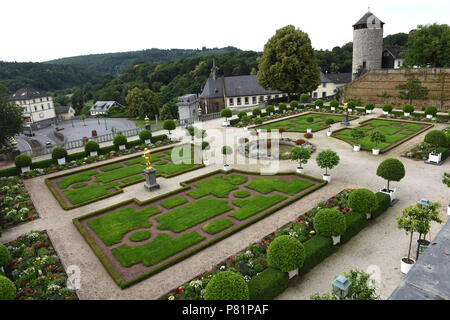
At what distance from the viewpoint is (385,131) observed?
114ft

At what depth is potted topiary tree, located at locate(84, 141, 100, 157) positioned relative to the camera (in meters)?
30.7

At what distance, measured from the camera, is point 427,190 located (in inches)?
782

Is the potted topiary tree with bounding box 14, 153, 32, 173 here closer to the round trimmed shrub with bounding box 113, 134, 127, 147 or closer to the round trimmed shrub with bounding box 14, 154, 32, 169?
the round trimmed shrub with bounding box 14, 154, 32, 169

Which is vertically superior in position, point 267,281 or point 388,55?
point 388,55

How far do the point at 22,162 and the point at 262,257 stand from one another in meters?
23.9

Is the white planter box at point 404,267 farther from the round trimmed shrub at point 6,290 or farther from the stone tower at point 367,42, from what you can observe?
the stone tower at point 367,42

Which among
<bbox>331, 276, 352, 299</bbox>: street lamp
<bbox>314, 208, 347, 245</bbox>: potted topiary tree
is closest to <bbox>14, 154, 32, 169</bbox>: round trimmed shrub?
<bbox>314, 208, 347, 245</bbox>: potted topiary tree

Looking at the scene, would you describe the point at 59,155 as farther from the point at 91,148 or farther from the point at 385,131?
the point at 385,131

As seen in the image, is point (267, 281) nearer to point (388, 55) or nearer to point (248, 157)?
point (248, 157)

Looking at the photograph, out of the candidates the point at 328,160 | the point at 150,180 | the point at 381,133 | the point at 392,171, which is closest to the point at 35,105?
the point at 150,180

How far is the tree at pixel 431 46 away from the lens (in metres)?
51.2

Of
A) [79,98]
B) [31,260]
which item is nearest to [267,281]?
[31,260]

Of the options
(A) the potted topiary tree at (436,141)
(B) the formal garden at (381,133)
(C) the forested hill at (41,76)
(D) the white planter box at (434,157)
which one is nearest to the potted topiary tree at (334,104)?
(B) the formal garden at (381,133)

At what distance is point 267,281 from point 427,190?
1446cm
